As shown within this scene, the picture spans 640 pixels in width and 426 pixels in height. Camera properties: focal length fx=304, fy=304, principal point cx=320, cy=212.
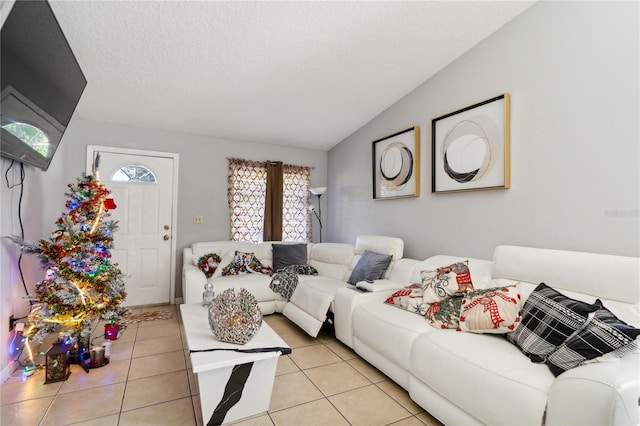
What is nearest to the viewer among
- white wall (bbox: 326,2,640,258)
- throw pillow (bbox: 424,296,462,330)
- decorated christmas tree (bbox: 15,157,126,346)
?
white wall (bbox: 326,2,640,258)

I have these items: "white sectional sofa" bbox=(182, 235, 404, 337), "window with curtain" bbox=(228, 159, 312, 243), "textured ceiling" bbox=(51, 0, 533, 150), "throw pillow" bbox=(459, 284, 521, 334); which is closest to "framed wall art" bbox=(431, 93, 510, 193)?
"textured ceiling" bbox=(51, 0, 533, 150)

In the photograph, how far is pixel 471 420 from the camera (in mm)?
1493

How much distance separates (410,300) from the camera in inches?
89.9

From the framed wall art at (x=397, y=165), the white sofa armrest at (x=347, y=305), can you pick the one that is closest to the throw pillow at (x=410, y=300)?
the white sofa armrest at (x=347, y=305)

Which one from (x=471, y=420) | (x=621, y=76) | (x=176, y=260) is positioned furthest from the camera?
(x=176, y=260)

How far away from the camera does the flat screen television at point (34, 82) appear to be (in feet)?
4.63

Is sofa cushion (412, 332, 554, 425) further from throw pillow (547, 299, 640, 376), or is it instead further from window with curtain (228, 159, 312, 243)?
window with curtain (228, 159, 312, 243)

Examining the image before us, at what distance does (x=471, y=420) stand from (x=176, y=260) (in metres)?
3.62

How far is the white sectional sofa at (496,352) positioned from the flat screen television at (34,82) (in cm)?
241

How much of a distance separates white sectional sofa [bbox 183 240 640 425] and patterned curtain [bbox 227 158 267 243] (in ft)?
5.62

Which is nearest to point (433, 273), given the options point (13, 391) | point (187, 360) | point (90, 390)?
point (187, 360)

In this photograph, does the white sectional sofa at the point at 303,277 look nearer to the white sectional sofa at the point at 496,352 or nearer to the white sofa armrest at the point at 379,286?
the white sectional sofa at the point at 496,352

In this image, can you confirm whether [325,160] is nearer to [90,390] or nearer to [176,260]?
[176,260]

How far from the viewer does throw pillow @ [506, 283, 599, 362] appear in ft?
4.89
